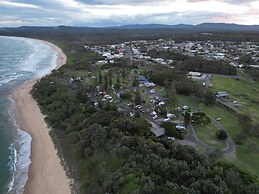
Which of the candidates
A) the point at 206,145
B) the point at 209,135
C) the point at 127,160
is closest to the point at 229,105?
the point at 209,135

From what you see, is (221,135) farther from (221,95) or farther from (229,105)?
(221,95)

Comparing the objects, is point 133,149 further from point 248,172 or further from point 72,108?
point 72,108

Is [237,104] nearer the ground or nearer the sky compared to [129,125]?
nearer the ground

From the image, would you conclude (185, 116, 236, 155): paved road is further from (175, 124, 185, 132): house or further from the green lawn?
(175, 124, 185, 132): house

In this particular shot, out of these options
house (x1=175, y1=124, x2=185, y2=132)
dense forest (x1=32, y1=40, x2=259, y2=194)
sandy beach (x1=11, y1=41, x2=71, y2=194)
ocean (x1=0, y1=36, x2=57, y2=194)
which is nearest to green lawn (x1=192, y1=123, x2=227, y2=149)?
house (x1=175, y1=124, x2=185, y2=132)

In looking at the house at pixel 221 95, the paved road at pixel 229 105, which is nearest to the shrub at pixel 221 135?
the paved road at pixel 229 105

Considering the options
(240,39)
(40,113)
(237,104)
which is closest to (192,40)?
(240,39)

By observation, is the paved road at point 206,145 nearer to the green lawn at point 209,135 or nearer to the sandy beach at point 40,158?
the green lawn at point 209,135
